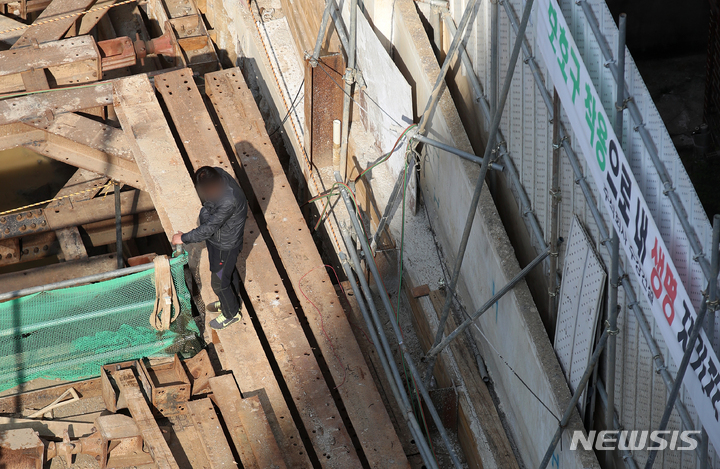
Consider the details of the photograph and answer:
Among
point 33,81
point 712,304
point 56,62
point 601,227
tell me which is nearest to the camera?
point 712,304

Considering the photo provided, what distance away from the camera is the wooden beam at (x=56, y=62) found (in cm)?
930

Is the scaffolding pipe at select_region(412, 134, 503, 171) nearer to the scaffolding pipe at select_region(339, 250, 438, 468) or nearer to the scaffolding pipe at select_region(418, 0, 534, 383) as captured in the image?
the scaffolding pipe at select_region(418, 0, 534, 383)

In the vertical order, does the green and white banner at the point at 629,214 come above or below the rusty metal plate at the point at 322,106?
below

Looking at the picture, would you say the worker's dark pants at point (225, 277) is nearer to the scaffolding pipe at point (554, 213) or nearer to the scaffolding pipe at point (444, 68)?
the scaffolding pipe at point (444, 68)

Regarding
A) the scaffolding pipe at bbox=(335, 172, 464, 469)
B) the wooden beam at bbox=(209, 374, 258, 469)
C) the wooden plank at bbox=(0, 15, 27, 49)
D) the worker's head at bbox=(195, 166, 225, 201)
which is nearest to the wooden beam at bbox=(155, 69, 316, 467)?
the wooden beam at bbox=(209, 374, 258, 469)

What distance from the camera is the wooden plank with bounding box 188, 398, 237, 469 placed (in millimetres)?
A: 6695

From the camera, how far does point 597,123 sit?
14.3ft

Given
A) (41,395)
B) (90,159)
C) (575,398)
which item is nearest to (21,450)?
(41,395)

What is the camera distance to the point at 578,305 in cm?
524

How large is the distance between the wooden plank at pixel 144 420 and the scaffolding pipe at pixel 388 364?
206 centimetres

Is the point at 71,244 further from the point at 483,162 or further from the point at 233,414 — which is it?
the point at 483,162

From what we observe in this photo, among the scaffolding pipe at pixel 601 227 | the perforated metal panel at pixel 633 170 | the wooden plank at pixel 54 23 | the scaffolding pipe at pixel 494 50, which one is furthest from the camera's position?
the wooden plank at pixel 54 23

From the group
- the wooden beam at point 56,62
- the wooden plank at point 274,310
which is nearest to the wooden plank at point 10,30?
the wooden beam at point 56,62

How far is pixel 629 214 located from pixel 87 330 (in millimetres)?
4913
